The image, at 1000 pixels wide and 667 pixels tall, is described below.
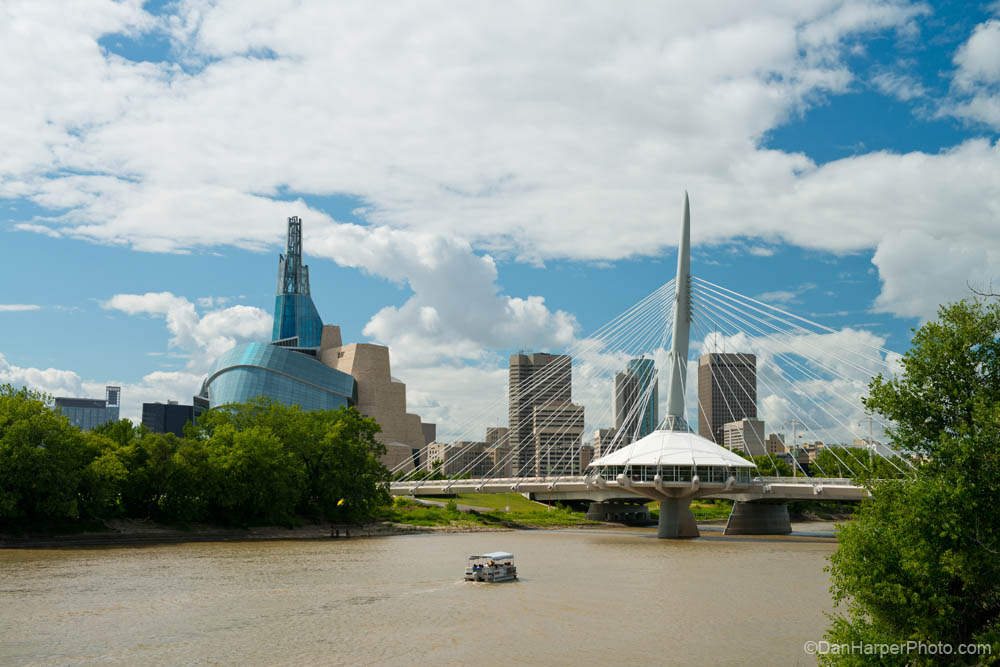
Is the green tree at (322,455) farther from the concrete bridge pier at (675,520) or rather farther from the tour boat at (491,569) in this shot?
the tour boat at (491,569)

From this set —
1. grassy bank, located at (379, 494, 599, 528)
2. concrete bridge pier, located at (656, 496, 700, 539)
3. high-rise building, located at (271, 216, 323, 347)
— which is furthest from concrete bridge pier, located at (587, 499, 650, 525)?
high-rise building, located at (271, 216, 323, 347)

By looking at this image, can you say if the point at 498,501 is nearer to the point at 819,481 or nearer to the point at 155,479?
the point at 819,481

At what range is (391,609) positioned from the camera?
3048 cm

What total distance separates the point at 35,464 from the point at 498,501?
63.0 m

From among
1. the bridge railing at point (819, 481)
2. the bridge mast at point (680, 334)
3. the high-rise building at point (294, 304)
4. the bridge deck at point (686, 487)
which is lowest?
the bridge deck at point (686, 487)

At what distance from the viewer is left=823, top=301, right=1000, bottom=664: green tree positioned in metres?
14.2

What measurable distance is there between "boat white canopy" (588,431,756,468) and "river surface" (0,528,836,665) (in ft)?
62.1

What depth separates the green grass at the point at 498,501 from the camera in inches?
3993

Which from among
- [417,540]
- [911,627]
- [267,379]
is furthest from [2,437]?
[267,379]

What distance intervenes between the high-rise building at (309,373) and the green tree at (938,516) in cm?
12797

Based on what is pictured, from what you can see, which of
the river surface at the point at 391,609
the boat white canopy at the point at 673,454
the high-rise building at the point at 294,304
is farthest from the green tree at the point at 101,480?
the high-rise building at the point at 294,304

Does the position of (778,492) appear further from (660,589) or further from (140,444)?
(140,444)

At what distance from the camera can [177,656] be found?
886 inches

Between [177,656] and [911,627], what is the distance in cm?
1734
